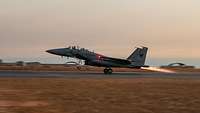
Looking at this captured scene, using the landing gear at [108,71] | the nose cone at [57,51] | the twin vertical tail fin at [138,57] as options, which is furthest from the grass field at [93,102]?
the twin vertical tail fin at [138,57]

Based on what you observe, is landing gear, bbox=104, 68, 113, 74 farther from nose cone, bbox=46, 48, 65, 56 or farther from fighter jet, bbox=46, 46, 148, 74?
nose cone, bbox=46, 48, 65, 56

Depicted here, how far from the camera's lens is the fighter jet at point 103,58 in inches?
3332

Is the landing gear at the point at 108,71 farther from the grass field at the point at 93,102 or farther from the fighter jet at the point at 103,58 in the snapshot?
the grass field at the point at 93,102

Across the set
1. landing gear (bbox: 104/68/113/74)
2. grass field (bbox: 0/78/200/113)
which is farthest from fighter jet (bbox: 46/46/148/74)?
grass field (bbox: 0/78/200/113)

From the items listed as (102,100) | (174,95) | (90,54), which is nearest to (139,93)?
(174,95)

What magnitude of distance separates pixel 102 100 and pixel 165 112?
620 centimetres

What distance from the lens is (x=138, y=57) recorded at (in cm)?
8794

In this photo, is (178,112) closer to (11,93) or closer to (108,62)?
(11,93)

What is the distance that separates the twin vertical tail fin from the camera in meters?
87.6

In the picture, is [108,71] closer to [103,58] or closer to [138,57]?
[103,58]

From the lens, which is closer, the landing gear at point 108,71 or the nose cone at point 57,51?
the landing gear at point 108,71

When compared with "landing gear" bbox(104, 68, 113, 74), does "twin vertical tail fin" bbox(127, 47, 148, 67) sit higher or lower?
higher

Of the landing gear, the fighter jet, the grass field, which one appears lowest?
the grass field

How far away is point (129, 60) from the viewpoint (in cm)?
8719
